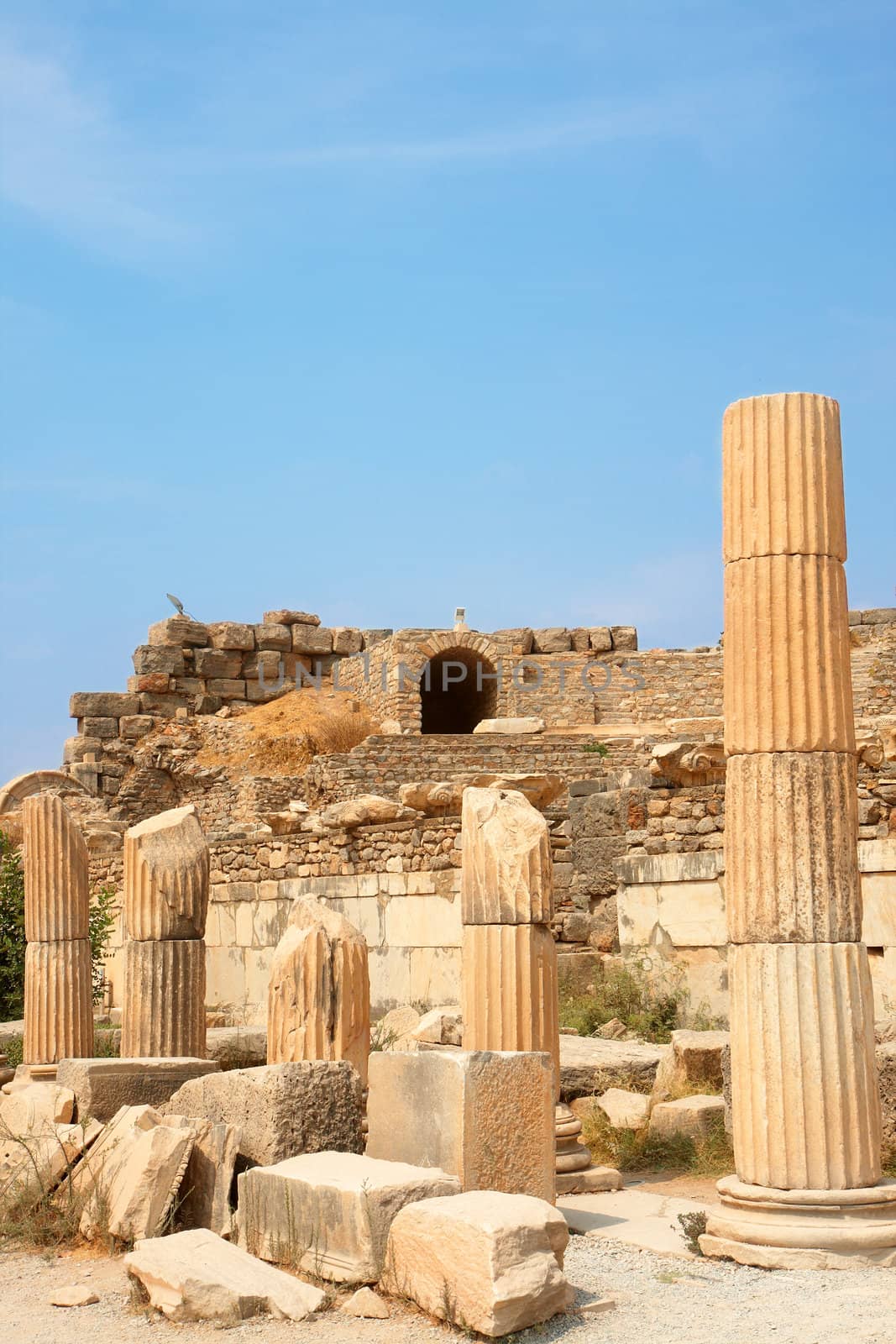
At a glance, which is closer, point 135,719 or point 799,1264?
point 799,1264

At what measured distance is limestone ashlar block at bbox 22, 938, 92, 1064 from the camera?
11945mm

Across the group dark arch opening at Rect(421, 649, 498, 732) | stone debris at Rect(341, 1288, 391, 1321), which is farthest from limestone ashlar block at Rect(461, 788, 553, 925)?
dark arch opening at Rect(421, 649, 498, 732)

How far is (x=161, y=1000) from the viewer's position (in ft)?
34.6

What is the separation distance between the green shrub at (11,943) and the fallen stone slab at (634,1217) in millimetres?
10063

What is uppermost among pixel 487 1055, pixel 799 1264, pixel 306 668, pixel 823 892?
pixel 306 668

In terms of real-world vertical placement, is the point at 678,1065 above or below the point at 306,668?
below

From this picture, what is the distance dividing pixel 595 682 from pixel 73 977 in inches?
794

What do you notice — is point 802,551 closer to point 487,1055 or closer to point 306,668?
point 487,1055

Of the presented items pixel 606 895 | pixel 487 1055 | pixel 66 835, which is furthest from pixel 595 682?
pixel 487 1055

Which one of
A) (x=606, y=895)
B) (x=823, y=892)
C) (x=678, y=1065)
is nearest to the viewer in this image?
(x=823, y=892)

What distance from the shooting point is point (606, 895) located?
13375 millimetres

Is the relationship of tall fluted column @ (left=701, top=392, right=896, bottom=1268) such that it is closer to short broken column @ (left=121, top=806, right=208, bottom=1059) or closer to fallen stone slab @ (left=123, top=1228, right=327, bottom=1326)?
fallen stone slab @ (left=123, top=1228, right=327, bottom=1326)

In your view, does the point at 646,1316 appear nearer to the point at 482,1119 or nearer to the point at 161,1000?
the point at 482,1119

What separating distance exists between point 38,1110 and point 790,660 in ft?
16.1
